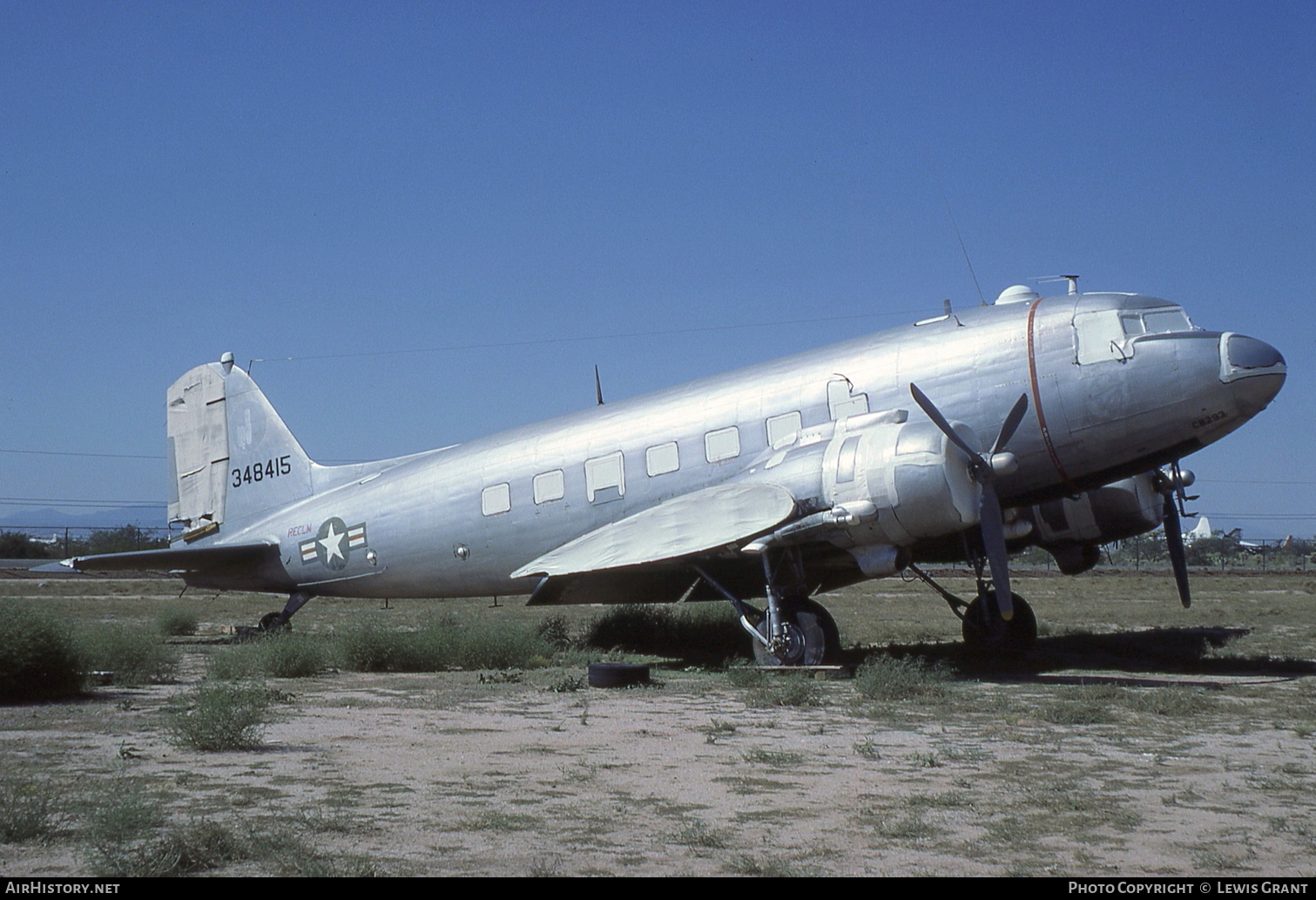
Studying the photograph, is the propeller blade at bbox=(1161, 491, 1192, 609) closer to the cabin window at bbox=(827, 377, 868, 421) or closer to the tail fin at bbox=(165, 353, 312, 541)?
the cabin window at bbox=(827, 377, 868, 421)

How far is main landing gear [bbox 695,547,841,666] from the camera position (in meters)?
15.1

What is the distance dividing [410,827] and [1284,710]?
31.4ft

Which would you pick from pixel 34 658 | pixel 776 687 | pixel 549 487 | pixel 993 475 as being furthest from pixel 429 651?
pixel 993 475

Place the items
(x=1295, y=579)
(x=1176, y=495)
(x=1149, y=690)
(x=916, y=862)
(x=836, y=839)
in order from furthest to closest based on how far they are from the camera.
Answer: (x=1295, y=579)
(x=1176, y=495)
(x=1149, y=690)
(x=836, y=839)
(x=916, y=862)

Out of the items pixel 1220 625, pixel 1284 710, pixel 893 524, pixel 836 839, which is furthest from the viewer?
pixel 1220 625

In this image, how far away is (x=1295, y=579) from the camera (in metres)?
60.9

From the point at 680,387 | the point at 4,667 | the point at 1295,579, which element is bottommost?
the point at 1295,579

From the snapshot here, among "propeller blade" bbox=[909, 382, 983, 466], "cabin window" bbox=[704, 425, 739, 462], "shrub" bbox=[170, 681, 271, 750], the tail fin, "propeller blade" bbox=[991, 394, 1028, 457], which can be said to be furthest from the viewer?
the tail fin

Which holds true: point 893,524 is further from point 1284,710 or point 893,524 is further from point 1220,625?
point 1220,625

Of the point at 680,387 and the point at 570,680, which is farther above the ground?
the point at 680,387

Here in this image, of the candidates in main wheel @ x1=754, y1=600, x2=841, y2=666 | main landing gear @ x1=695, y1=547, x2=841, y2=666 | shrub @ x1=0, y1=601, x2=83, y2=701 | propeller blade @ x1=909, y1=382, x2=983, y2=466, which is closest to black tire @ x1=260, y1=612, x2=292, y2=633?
shrub @ x1=0, y1=601, x2=83, y2=701

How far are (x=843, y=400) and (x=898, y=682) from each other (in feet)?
15.5

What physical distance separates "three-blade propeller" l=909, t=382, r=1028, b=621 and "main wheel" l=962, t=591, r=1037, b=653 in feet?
13.6
